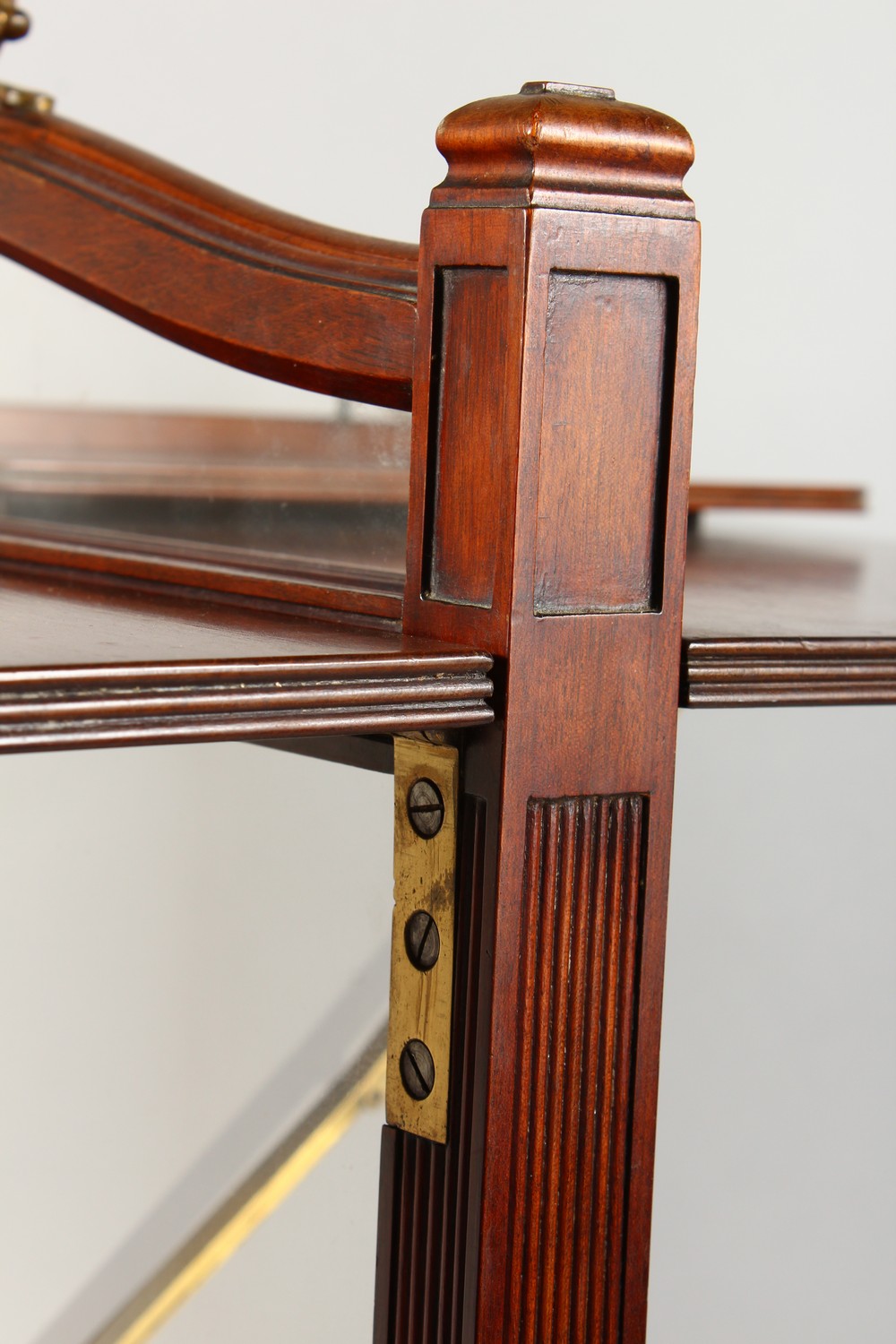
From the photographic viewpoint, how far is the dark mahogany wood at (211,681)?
487 millimetres

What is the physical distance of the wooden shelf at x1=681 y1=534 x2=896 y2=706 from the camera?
618mm

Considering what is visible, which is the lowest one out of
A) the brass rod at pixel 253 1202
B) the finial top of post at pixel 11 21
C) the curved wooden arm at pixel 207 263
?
the brass rod at pixel 253 1202

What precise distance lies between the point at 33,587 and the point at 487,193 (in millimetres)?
274

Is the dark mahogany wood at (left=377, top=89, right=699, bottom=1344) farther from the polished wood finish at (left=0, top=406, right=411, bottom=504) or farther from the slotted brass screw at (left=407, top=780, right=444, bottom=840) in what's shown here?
the polished wood finish at (left=0, top=406, right=411, bottom=504)

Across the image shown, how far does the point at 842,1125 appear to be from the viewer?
157 centimetres

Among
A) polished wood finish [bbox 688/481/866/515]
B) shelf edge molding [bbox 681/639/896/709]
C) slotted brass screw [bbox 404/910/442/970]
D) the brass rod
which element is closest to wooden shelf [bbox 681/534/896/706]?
shelf edge molding [bbox 681/639/896/709]

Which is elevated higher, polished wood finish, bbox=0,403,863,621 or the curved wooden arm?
the curved wooden arm

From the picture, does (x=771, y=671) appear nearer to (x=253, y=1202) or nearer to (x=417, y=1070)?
(x=417, y=1070)

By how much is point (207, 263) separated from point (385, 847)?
10.0 inches

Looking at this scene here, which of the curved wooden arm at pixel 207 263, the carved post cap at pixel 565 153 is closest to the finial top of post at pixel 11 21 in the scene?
the curved wooden arm at pixel 207 263

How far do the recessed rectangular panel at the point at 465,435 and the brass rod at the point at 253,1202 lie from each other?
263 millimetres

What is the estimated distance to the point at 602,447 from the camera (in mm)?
598

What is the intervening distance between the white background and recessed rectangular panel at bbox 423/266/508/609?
0.11 m

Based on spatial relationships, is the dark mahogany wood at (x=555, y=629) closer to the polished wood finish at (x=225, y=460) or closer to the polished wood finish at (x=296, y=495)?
the polished wood finish at (x=296, y=495)
